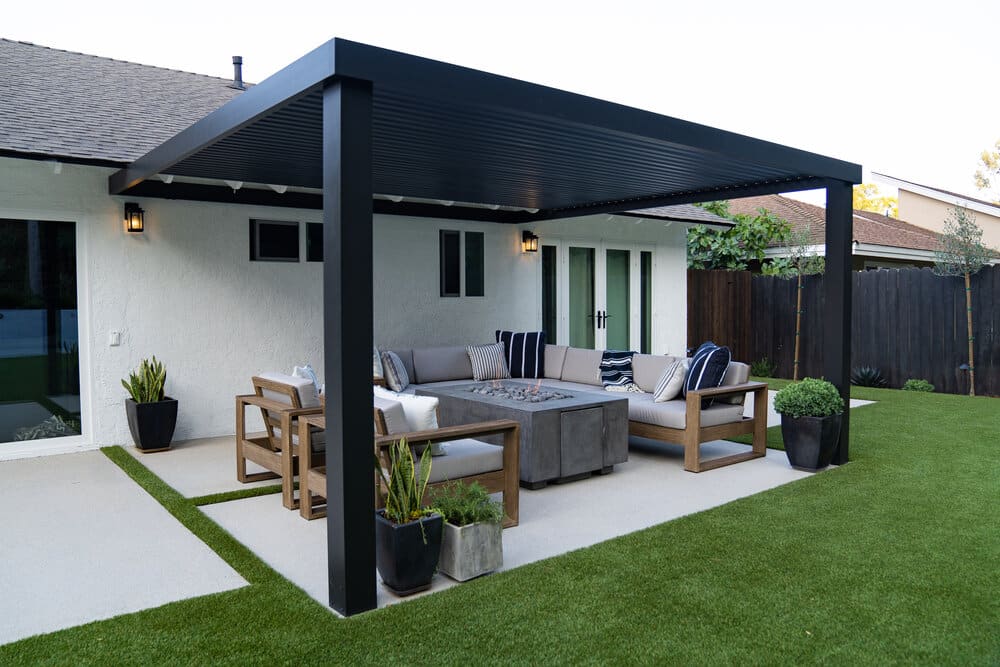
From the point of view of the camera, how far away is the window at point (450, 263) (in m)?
9.42

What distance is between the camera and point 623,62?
18.3 m

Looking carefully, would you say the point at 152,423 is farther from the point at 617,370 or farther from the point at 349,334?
the point at 617,370

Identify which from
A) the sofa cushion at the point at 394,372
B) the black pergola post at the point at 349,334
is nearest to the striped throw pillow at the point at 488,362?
the sofa cushion at the point at 394,372

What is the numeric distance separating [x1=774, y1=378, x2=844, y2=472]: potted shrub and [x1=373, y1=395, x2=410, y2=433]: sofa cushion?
3184 mm

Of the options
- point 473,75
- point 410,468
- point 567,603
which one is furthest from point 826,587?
point 473,75

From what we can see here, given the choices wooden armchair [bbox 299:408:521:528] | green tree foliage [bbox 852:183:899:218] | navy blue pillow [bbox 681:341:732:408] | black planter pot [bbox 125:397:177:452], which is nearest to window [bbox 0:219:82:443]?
black planter pot [bbox 125:397:177:452]

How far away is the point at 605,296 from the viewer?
11.2m

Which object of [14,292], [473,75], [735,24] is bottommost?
[14,292]

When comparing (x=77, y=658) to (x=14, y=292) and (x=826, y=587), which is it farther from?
(x=14, y=292)

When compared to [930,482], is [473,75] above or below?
above

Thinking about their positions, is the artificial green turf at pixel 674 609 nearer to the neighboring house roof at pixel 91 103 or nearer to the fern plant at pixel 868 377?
the neighboring house roof at pixel 91 103

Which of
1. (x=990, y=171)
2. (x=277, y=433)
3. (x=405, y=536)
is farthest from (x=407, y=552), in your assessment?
(x=990, y=171)

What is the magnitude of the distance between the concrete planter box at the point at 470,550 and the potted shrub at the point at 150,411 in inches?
162

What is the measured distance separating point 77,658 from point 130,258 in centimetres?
502
